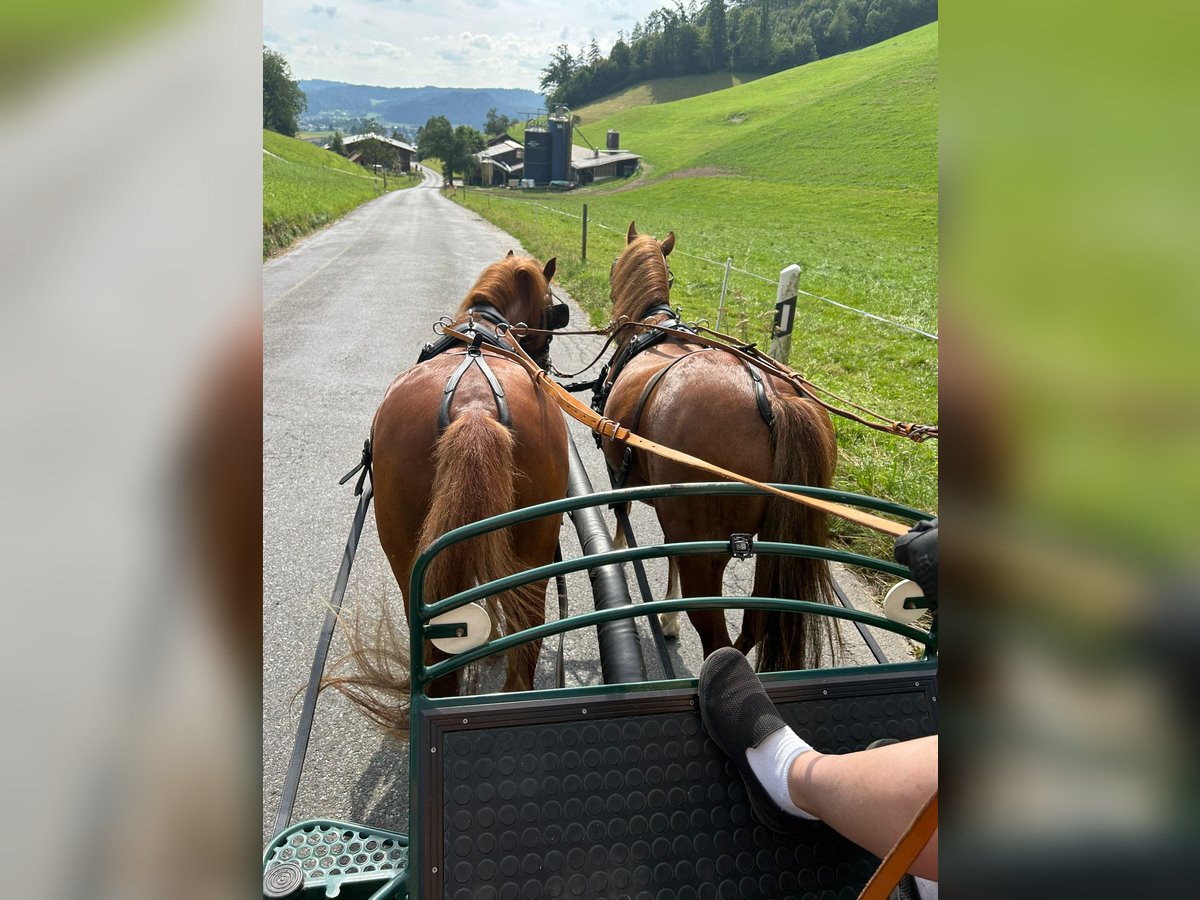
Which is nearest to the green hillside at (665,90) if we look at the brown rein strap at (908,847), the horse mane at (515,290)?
the horse mane at (515,290)

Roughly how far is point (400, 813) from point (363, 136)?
87124mm

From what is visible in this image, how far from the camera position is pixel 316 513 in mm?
5172

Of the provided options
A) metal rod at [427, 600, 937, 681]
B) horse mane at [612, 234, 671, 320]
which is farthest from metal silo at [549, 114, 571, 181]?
metal rod at [427, 600, 937, 681]

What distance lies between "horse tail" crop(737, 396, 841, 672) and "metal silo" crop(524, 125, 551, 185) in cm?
5761

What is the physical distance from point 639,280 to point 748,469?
1.73 metres

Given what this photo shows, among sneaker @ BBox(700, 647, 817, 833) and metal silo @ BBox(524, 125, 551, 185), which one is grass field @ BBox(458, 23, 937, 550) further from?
metal silo @ BBox(524, 125, 551, 185)

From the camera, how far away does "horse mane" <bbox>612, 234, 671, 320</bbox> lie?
4.32 m

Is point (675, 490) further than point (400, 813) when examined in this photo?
No

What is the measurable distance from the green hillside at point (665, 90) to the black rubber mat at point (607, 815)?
3394 inches

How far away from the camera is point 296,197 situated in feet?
90.2

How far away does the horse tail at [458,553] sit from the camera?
8.24ft
